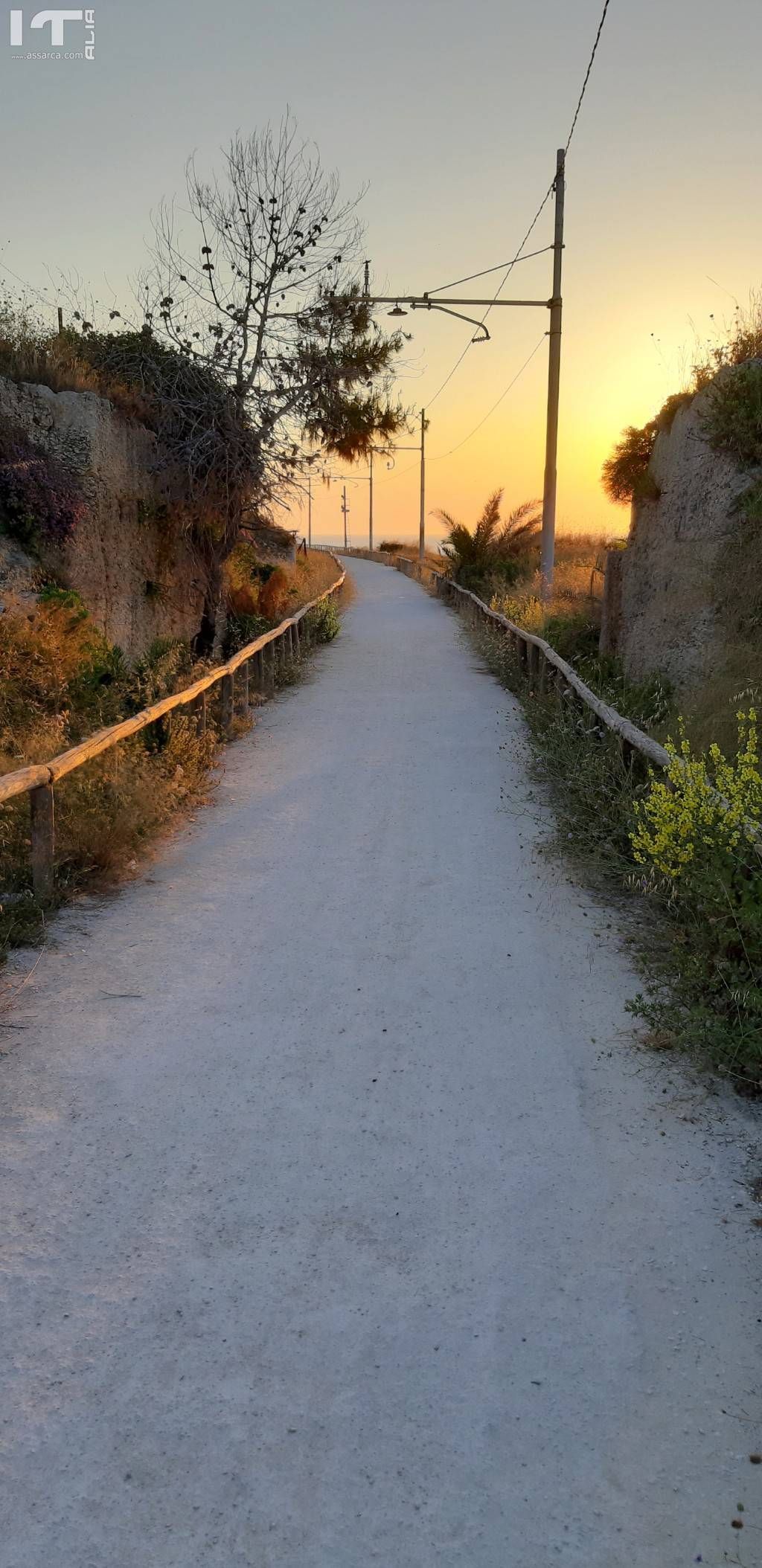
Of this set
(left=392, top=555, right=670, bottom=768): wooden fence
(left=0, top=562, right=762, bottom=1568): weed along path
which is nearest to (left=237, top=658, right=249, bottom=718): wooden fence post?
(left=392, top=555, right=670, bottom=768): wooden fence

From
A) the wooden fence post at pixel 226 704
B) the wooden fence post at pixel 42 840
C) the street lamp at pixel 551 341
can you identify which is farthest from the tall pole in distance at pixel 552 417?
the wooden fence post at pixel 42 840

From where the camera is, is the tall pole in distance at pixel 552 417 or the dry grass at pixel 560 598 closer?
the dry grass at pixel 560 598

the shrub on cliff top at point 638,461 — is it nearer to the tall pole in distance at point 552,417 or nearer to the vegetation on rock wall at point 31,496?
the tall pole in distance at point 552,417

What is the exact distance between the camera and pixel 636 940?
5.69 m

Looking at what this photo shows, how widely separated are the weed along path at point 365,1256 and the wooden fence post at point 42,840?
272 mm

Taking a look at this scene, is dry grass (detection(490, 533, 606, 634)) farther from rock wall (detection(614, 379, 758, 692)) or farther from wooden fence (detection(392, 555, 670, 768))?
rock wall (detection(614, 379, 758, 692))

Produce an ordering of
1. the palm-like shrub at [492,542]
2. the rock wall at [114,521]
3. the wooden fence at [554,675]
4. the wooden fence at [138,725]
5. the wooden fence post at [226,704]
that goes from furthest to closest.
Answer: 1. the palm-like shrub at [492,542]
2. the rock wall at [114,521]
3. the wooden fence post at [226,704]
4. the wooden fence at [554,675]
5. the wooden fence at [138,725]

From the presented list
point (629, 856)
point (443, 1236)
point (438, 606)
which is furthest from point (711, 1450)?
point (438, 606)

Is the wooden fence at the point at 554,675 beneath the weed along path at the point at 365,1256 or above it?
above

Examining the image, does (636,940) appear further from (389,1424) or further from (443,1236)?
(389,1424)

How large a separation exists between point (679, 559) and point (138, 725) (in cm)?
569

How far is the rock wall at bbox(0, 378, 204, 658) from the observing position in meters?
13.6

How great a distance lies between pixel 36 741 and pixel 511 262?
16.0m

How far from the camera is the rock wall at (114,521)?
13.6 meters
